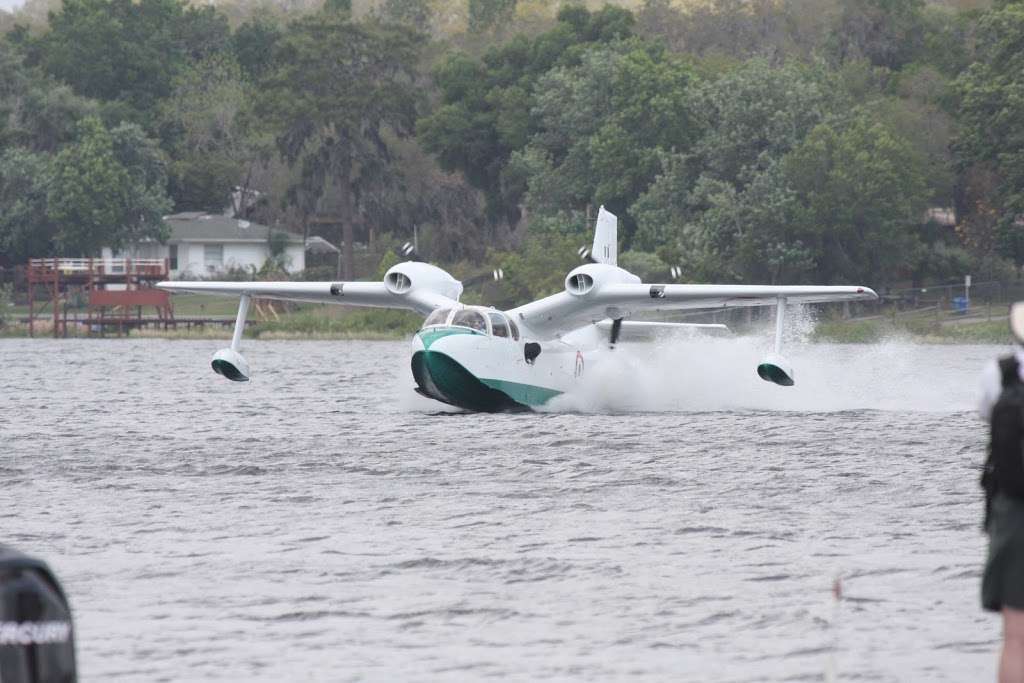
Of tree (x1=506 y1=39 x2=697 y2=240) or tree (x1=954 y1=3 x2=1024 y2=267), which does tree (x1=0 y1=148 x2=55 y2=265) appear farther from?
tree (x1=954 y1=3 x2=1024 y2=267)

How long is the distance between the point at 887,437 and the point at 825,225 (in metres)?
52.4

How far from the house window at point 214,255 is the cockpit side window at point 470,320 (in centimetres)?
7670

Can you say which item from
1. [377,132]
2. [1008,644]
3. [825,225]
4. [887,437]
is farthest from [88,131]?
[1008,644]

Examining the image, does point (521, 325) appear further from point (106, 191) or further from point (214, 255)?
point (214, 255)

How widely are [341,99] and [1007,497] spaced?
307 ft

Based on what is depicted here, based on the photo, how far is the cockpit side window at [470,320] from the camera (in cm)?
2874

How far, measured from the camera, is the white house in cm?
10288

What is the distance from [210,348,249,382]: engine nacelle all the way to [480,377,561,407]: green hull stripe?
5.28 metres

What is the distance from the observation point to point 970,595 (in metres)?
12.8

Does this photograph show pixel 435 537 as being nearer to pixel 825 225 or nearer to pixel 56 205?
pixel 825 225

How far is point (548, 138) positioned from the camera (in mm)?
92375

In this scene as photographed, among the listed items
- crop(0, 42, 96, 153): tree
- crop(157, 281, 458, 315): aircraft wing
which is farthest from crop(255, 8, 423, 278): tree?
crop(157, 281, 458, 315): aircraft wing

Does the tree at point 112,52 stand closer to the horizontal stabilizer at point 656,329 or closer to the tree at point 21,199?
the tree at point 21,199

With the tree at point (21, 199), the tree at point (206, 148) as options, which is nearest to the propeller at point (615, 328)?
the tree at point (21, 199)
